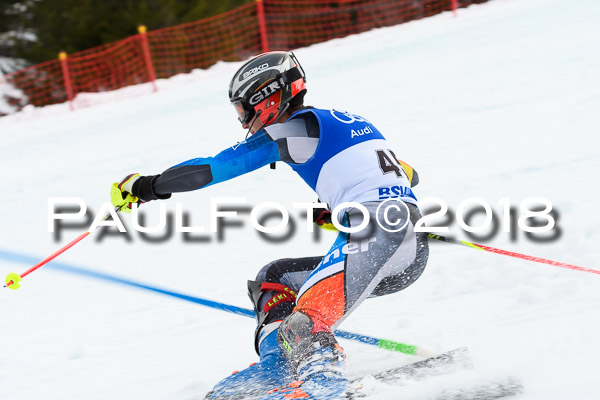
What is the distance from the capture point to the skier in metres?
2.72

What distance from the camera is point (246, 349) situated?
12.5ft

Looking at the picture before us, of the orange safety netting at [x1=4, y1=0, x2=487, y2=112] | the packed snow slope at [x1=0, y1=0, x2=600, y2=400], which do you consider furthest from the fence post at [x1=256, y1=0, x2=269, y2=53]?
the packed snow slope at [x1=0, y1=0, x2=600, y2=400]

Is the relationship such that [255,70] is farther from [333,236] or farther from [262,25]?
[262,25]

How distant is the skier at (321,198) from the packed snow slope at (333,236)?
0.42 m

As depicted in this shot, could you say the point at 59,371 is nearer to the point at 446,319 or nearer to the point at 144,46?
the point at 446,319

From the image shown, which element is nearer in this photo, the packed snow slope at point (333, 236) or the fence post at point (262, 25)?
the packed snow slope at point (333, 236)

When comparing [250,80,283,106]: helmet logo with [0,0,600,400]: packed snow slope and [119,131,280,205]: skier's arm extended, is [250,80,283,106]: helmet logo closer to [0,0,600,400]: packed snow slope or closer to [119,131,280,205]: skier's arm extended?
[119,131,280,205]: skier's arm extended

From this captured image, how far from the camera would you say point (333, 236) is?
214 inches

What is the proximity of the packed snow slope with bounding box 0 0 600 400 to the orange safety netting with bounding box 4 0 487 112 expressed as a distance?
5.14 ft

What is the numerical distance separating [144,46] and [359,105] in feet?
16.3

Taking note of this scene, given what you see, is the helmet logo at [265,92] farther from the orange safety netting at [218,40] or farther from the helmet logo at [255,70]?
the orange safety netting at [218,40]

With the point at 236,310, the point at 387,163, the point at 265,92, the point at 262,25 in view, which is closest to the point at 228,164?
the point at 265,92

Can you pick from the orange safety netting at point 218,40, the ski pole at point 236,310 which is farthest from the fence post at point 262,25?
the ski pole at point 236,310

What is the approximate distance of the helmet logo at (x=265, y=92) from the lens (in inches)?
122
